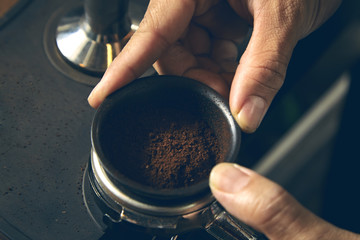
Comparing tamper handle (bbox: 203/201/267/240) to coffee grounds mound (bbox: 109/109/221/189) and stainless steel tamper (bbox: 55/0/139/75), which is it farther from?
stainless steel tamper (bbox: 55/0/139/75)

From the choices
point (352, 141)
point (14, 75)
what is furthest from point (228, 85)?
point (352, 141)

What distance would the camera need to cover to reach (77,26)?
832 millimetres

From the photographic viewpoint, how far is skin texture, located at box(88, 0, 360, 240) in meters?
0.57

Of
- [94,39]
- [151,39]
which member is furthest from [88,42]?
[151,39]

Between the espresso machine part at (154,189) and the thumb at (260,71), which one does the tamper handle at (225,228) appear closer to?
the espresso machine part at (154,189)

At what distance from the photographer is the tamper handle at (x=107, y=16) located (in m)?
0.74

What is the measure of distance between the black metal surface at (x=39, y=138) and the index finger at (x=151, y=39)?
97mm

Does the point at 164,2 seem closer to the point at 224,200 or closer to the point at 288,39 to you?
the point at 288,39

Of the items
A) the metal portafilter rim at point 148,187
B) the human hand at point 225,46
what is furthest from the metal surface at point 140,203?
the human hand at point 225,46

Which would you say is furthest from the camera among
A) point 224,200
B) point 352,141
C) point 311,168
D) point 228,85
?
point 311,168

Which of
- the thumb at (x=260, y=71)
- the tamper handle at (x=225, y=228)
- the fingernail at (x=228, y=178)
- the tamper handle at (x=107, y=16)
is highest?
the tamper handle at (x=107, y=16)

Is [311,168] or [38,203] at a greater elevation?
[38,203]

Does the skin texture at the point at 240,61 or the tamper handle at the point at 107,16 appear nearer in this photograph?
the skin texture at the point at 240,61

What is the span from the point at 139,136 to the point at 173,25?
0.86 feet
